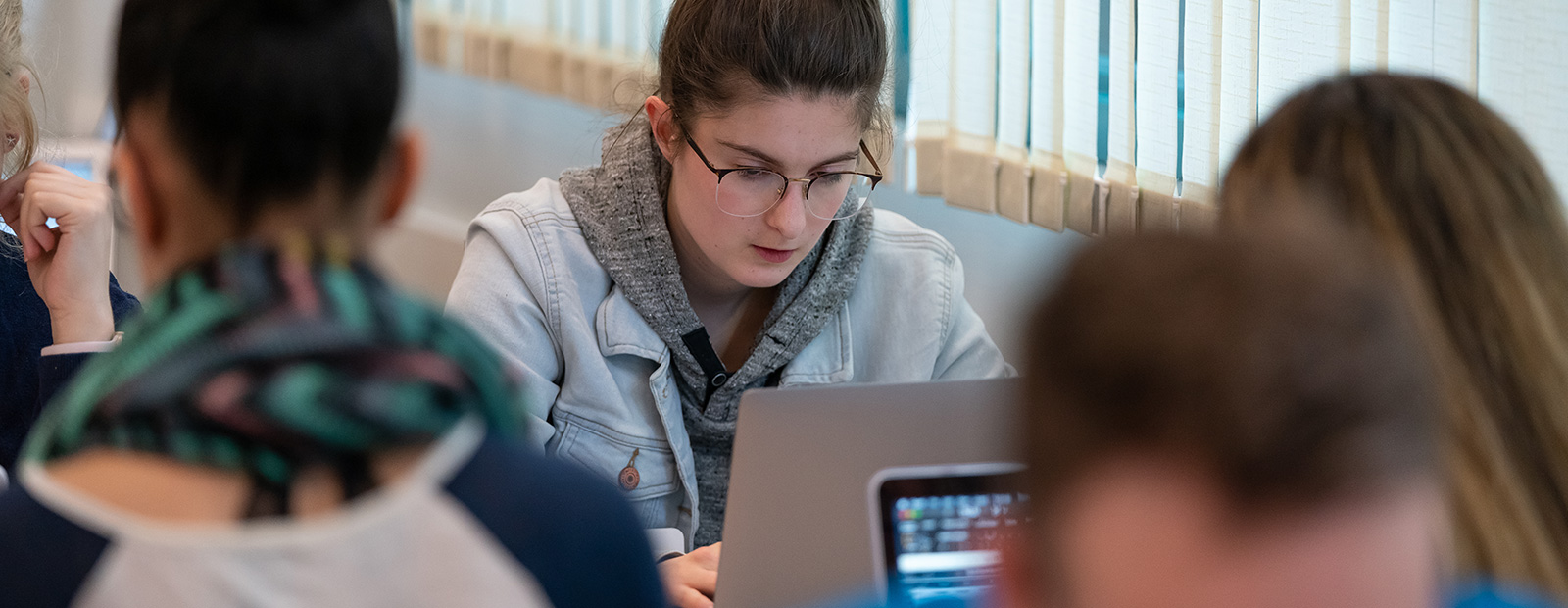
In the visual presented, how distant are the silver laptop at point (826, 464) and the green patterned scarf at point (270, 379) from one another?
39 cm

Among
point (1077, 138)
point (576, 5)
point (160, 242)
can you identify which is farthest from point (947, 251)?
point (576, 5)

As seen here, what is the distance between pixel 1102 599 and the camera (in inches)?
17.4

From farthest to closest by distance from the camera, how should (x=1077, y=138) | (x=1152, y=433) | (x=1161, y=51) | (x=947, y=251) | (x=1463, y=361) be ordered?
(x=1077, y=138), (x=1161, y=51), (x=947, y=251), (x=1463, y=361), (x=1152, y=433)

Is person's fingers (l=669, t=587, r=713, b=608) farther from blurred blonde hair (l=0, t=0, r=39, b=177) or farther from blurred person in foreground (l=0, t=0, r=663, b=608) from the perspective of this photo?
blurred blonde hair (l=0, t=0, r=39, b=177)

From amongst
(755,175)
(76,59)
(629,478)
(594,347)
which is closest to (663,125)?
(755,175)

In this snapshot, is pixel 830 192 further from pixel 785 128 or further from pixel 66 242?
pixel 66 242

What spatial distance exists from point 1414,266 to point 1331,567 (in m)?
0.32

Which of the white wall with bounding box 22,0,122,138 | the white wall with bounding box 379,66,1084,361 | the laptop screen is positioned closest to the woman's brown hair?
the laptop screen

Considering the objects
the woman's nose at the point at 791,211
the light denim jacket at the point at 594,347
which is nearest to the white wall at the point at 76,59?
the light denim jacket at the point at 594,347

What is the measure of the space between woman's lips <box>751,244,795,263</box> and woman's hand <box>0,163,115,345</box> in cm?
75

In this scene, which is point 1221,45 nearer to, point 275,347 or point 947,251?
point 947,251

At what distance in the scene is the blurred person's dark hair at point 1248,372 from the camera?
0.41m

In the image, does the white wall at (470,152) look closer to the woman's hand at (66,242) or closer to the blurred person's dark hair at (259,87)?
the woman's hand at (66,242)

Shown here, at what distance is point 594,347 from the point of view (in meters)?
1.46
